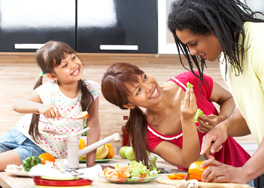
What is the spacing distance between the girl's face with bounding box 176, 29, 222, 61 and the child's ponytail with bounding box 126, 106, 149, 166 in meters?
0.62

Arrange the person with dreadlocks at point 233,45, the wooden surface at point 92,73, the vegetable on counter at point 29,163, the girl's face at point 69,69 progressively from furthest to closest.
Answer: the wooden surface at point 92,73 → the girl's face at point 69,69 → the vegetable on counter at point 29,163 → the person with dreadlocks at point 233,45

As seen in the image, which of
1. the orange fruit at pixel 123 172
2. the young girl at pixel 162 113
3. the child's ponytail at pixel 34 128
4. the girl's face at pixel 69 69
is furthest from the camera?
the child's ponytail at pixel 34 128

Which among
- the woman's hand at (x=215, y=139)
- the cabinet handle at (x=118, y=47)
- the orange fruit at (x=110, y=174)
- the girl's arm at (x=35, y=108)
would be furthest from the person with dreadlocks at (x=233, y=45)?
the cabinet handle at (x=118, y=47)

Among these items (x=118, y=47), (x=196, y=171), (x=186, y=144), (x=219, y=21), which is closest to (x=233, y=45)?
(x=219, y=21)

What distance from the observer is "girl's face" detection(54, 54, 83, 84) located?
2123 millimetres

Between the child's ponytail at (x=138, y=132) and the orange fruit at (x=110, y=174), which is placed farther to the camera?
the child's ponytail at (x=138, y=132)

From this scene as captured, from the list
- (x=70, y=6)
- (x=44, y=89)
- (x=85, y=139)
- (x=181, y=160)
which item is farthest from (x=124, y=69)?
(x=70, y=6)

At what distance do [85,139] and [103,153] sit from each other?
0.16 meters

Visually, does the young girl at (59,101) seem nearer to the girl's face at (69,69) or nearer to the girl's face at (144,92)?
the girl's face at (69,69)

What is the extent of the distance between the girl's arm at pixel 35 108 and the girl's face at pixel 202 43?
644mm

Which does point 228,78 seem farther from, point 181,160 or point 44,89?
point 44,89

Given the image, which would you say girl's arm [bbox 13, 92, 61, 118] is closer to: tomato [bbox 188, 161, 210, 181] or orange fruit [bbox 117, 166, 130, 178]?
orange fruit [bbox 117, 166, 130, 178]

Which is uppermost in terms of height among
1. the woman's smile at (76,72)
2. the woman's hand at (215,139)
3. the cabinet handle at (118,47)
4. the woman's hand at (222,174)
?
the cabinet handle at (118,47)

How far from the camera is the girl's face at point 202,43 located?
136 centimetres
